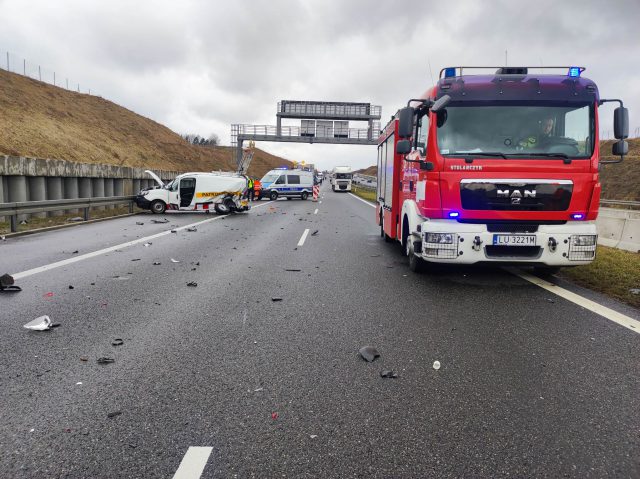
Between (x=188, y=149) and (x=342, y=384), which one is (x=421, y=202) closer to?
(x=342, y=384)

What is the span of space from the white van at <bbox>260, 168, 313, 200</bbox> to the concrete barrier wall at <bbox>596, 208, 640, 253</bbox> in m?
25.8

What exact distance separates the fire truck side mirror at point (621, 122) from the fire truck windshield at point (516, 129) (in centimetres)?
37

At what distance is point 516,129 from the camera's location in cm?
669

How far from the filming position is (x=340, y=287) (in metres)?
6.71

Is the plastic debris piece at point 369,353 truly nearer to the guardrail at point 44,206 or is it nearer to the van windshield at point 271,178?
the guardrail at point 44,206

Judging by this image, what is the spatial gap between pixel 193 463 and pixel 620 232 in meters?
11.2

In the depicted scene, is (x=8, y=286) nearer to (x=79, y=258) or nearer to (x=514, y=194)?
(x=79, y=258)

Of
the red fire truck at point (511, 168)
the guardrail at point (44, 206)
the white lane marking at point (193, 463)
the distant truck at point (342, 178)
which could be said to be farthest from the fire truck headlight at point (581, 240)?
the distant truck at point (342, 178)

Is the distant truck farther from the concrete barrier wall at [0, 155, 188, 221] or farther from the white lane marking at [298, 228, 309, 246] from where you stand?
the white lane marking at [298, 228, 309, 246]

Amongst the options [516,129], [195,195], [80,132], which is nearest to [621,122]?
[516,129]

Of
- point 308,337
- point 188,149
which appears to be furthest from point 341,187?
point 308,337

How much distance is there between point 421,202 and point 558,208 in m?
1.80

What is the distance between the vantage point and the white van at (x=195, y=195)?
66.1ft

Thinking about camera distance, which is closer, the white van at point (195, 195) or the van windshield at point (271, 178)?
the white van at point (195, 195)
